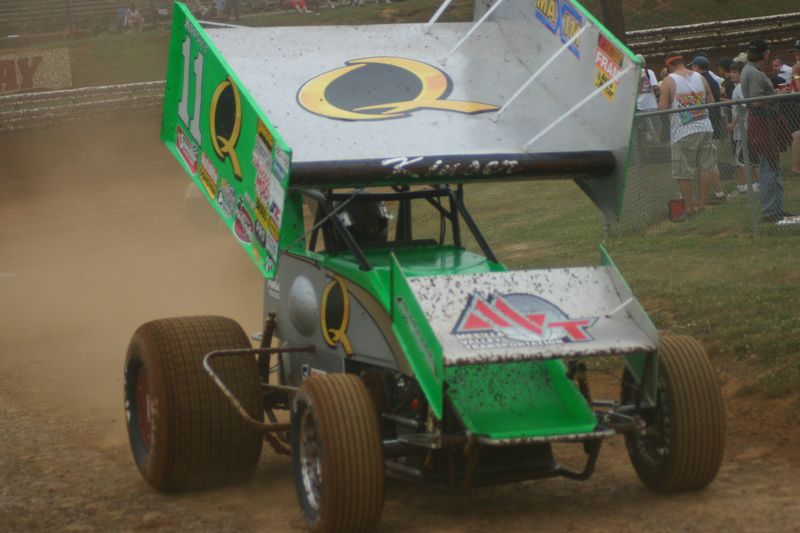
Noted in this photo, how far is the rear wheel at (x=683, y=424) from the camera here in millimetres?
6691

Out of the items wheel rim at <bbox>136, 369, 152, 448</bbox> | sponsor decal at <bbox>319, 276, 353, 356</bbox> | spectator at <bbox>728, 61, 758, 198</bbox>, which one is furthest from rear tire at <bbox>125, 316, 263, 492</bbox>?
spectator at <bbox>728, 61, 758, 198</bbox>

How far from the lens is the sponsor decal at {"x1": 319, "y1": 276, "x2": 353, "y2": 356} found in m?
7.29

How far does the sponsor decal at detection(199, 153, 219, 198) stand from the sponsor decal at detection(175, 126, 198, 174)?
0.39 ft

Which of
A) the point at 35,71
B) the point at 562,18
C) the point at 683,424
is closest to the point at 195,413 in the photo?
the point at 683,424

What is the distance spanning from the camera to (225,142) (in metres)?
7.69

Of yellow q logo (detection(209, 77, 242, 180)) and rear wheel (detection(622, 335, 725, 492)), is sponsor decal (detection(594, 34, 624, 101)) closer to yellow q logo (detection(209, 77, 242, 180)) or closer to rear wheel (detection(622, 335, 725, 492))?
rear wheel (detection(622, 335, 725, 492))

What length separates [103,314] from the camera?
50.3 feet

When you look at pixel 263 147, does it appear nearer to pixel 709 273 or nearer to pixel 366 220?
pixel 366 220

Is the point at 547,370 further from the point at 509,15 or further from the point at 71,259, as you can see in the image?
the point at 71,259

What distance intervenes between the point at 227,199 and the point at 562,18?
2.40 m

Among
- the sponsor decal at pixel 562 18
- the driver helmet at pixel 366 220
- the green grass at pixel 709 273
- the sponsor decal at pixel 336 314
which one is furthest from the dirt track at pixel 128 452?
the sponsor decal at pixel 562 18

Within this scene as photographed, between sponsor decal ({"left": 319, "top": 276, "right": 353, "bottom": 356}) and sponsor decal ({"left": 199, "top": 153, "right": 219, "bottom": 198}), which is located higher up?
sponsor decal ({"left": 199, "top": 153, "right": 219, "bottom": 198})

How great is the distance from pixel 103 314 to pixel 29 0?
1093 inches

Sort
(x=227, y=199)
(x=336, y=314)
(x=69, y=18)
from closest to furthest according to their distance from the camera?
(x=336, y=314), (x=227, y=199), (x=69, y=18)
